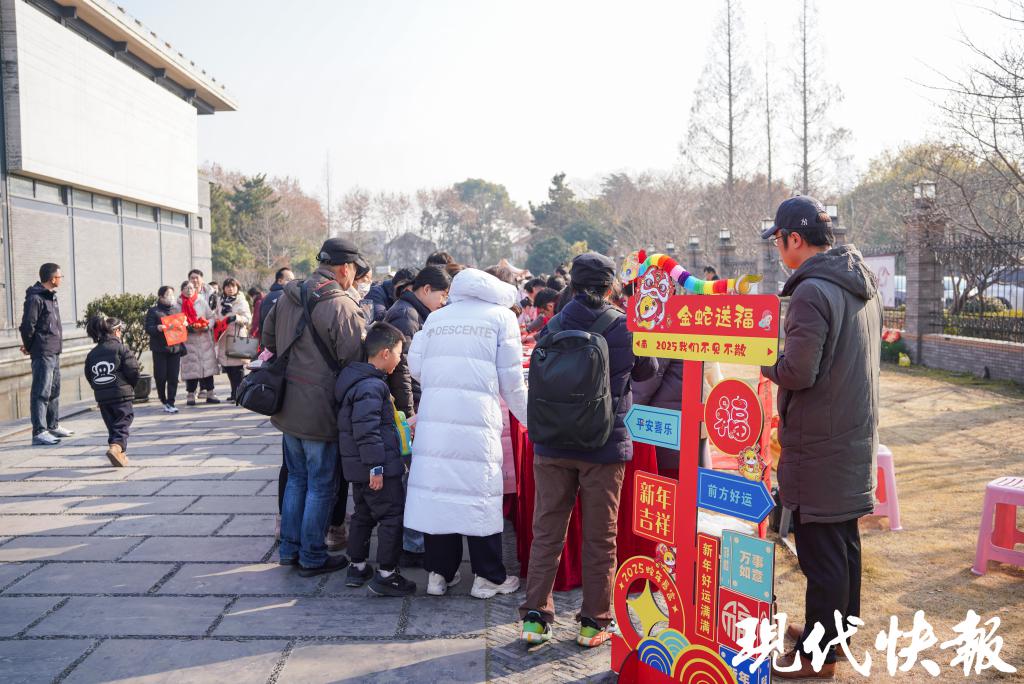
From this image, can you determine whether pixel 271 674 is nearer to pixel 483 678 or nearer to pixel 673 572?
pixel 483 678

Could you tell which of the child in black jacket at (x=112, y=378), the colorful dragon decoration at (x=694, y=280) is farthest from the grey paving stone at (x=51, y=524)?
the colorful dragon decoration at (x=694, y=280)

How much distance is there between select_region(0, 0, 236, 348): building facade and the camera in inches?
472

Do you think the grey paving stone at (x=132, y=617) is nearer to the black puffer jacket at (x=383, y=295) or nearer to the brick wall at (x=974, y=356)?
the black puffer jacket at (x=383, y=295)

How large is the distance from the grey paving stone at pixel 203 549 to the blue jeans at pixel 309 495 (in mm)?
390

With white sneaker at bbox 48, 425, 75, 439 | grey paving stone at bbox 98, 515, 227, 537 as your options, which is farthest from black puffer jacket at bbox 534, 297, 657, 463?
white sneaker at bbox 48, 425, 75, 439

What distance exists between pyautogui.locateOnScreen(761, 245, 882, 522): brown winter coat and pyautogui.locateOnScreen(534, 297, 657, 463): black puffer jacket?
614mm

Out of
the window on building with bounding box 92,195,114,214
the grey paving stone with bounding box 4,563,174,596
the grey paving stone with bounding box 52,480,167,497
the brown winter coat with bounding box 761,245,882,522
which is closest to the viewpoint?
the brown winter coat with bounding box 761,245,882,522

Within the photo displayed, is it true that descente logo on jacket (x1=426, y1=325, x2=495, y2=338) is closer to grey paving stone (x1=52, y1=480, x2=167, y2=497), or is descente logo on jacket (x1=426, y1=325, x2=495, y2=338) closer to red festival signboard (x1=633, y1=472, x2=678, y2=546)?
red festival signboard (x1=633, y1=472, x2=678, y2=546)

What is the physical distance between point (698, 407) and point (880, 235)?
1611 inches

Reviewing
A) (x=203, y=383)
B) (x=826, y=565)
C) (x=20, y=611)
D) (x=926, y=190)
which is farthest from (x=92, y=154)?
(x=926, y=190)

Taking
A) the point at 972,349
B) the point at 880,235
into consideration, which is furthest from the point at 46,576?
the point at 880,235

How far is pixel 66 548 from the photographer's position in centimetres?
482

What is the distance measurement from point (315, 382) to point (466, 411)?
987mm

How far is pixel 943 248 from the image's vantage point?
13914 mm
